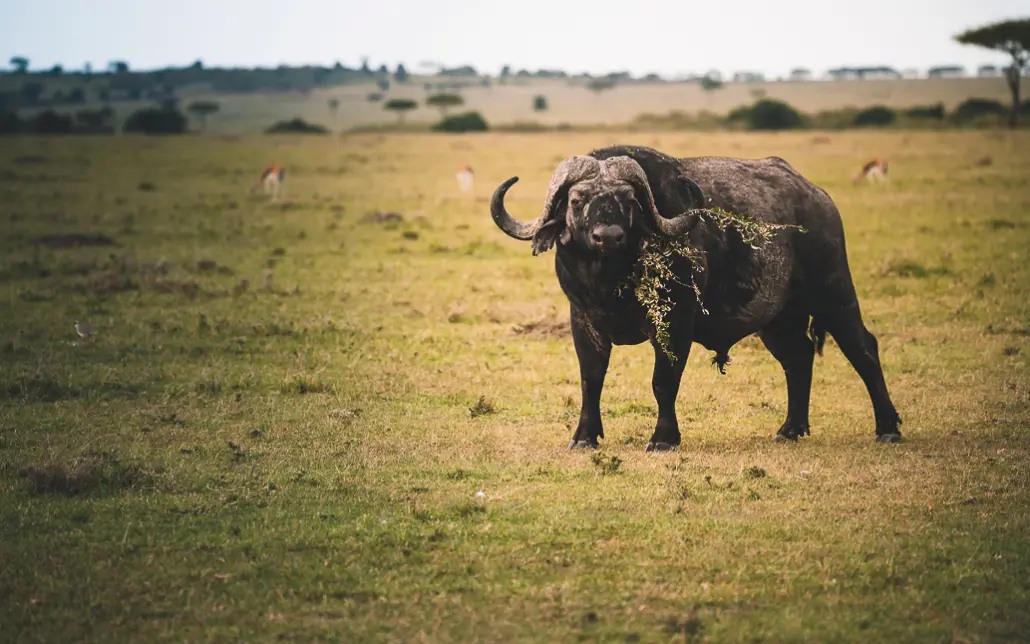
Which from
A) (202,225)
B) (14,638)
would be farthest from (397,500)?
(202,225)

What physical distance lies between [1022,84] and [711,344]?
393 feet

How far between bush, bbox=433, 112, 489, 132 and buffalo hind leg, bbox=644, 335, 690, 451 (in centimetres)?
6570

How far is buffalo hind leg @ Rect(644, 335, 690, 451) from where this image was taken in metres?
8.29

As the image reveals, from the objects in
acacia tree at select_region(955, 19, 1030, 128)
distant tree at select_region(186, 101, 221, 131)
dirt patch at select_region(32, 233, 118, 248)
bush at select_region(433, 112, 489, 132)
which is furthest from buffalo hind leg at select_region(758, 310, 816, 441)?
distant tree at select_region(186, 101, 221, 131)

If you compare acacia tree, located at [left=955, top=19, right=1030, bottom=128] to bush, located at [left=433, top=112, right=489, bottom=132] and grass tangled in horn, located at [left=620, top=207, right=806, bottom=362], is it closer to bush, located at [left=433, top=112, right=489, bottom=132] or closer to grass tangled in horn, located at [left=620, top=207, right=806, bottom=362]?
bush, located at [left=433, top=112, right=489, bottom=132]

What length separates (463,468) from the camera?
A: 313 inches

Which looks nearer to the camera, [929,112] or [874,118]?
[874,118]

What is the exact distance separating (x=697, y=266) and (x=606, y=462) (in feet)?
4.83

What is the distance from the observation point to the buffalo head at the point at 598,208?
7.73 m

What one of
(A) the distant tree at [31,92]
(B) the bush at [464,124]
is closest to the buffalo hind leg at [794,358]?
(B) the bush at [464,124]

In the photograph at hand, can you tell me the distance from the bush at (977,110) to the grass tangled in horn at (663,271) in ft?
192

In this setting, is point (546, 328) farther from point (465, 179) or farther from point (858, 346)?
point (465, 179)

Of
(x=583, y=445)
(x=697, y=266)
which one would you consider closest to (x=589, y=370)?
(x=583, y=445)

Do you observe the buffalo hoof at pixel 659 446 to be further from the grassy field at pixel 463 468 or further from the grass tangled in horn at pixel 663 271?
the grass tangled in horn at pixel 663 271
